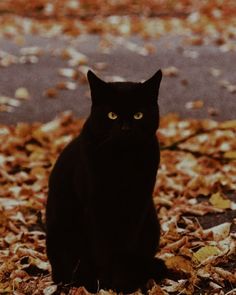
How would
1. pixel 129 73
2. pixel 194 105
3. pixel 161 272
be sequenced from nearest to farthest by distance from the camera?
pixel 161 272 < pixel 194 105 < pixel 129 73

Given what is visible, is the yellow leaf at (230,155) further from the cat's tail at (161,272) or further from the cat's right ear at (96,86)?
the cat's right ear at (96,86)

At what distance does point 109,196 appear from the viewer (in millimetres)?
3387

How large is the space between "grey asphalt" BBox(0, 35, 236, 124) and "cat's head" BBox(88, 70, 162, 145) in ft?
12.5

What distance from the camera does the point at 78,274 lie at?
364cm

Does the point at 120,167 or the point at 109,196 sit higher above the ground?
the point at 120,167

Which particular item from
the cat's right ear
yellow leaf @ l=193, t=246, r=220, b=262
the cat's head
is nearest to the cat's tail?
yellow leaf @ l=193, t=246, r=220, b=262

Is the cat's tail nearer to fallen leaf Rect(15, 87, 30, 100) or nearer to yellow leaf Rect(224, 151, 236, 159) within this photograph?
yellow leaf Rect(224, 151, 236, 159)

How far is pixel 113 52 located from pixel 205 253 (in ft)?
19.4

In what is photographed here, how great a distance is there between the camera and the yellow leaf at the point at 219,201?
15.3 feet

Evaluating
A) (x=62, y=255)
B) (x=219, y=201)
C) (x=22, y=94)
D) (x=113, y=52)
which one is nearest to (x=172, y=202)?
(x=219, y=201)

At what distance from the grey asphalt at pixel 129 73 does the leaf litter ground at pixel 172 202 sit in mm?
375

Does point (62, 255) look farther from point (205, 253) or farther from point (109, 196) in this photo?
point (205, 253)

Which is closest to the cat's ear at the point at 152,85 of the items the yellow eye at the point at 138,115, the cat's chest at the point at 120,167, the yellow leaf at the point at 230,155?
the yellow eye at the point at 138,115

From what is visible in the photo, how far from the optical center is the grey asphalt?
289 inches
